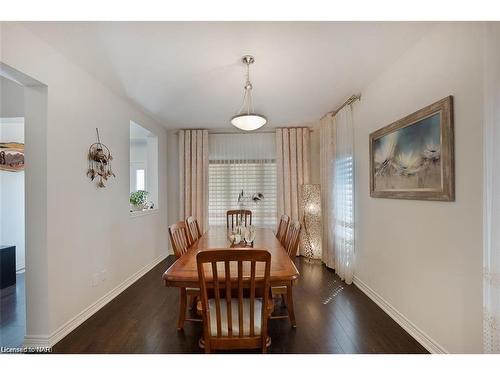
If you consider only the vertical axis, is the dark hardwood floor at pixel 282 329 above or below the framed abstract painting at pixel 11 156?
below

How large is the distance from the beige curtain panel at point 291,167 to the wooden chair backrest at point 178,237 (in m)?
2.58

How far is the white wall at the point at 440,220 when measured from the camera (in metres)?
1.58

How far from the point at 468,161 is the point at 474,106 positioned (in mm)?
334

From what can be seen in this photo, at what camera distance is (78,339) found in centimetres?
214

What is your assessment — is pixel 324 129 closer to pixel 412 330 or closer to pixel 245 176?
pixel 245 176

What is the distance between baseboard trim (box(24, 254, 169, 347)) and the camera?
2047mm

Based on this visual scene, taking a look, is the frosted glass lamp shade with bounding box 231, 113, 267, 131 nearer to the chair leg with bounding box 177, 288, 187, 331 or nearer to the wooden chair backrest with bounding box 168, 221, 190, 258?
the wooden chair backrest with bounding box 168, 221, 190, 258

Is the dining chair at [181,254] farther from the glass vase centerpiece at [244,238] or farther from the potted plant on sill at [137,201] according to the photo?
the potted plant on sill at [137,201]

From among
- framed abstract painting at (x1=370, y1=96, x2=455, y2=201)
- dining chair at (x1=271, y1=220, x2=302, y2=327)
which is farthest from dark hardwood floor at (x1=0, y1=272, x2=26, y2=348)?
framed abstract painting at (x1=370, y1=96, x2=455, y2=201)

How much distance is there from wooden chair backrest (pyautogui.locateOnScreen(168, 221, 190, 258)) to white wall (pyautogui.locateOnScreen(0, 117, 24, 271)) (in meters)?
3.07

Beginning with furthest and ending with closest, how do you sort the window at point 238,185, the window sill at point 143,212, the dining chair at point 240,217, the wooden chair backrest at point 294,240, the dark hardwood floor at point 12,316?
the window at point 238,185 < the dining chair at point 240,217 < the window sill at point 143,212 < the wooden chair backrest at point 294,240 < the dark hardwood floor at point 12,316

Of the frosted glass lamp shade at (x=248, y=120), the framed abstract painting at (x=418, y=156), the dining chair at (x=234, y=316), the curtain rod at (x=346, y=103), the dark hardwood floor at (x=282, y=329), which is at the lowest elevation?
the dark hardwood floor at (x=282, y=329)

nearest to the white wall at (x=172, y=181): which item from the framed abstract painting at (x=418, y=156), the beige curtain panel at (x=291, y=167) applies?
the beige curtain panel at (x=291, y=167)
